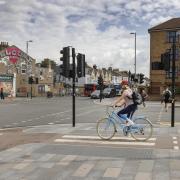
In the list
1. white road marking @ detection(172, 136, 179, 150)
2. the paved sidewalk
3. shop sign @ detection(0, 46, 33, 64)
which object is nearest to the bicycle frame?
white road marking @ detection(172, 136, 179, 150)

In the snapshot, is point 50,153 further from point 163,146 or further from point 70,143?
point 163,146

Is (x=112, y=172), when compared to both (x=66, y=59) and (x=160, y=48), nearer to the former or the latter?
(x=66, y=59)

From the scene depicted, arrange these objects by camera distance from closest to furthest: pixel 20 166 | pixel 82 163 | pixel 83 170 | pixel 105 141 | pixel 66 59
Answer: pixel 83 170 → pixel 20 166 → pixel 82 163 → pixel 105 141 → pixel 66 59

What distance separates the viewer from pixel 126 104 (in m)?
14.0

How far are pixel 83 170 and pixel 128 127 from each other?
4.91 meters

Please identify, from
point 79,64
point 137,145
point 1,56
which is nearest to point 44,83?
point 1,56

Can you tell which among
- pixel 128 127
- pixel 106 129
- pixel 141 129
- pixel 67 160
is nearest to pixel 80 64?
pixel 106 129

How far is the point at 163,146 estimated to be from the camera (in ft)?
40.8

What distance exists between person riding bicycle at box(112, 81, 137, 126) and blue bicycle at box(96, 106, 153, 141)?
0.47ft

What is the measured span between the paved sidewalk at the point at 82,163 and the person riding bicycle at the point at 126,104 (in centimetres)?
176

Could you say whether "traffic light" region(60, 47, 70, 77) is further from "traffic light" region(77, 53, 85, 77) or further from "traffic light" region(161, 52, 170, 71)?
"traffic light" region(161, 52, 170, 71)

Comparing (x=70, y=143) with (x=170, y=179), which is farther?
(x=70, y=143)

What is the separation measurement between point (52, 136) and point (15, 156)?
409cm

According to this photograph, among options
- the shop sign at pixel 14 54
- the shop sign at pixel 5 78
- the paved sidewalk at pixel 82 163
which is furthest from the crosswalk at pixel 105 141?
the shop sign at pixel 14 54
